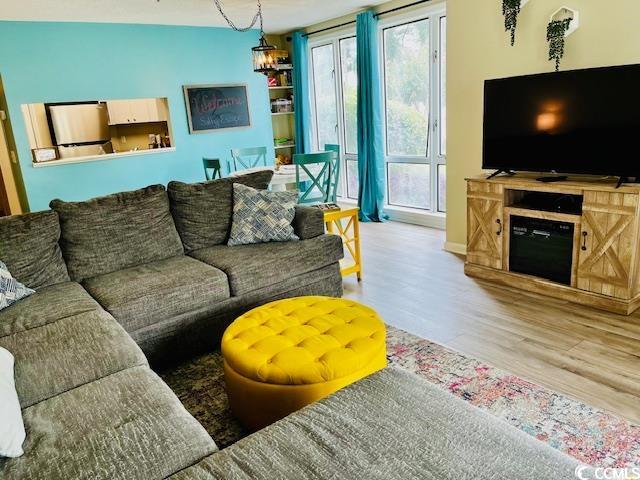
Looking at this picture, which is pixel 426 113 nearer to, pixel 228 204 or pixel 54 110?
pixel 228 204

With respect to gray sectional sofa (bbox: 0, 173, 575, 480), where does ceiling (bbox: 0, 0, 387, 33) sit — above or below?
above

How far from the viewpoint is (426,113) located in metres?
5.52

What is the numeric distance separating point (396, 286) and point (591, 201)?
1.48m

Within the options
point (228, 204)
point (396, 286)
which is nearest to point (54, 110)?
point (228, 204)

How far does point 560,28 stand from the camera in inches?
129

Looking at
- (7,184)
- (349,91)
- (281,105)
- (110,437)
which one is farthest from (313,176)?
(7,184)

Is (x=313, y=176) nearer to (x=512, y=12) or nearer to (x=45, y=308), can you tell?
(x=512, y=12)

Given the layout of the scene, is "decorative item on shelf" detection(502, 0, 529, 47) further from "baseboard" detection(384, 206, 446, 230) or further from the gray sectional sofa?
"baseboard" detection(384, 206, 446, 230)

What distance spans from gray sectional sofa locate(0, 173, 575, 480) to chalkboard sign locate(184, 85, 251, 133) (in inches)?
119

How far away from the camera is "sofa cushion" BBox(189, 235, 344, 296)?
116 inches

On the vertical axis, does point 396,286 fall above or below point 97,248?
below

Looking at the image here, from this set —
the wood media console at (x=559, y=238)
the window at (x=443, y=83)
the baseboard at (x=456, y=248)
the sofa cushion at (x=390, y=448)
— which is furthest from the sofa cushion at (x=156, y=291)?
the window at (x=443, y=83)

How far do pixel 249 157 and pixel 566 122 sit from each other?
14.4 ft

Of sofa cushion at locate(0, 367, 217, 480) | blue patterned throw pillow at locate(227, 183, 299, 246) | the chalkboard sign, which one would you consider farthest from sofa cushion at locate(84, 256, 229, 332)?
the chalkboard sign
